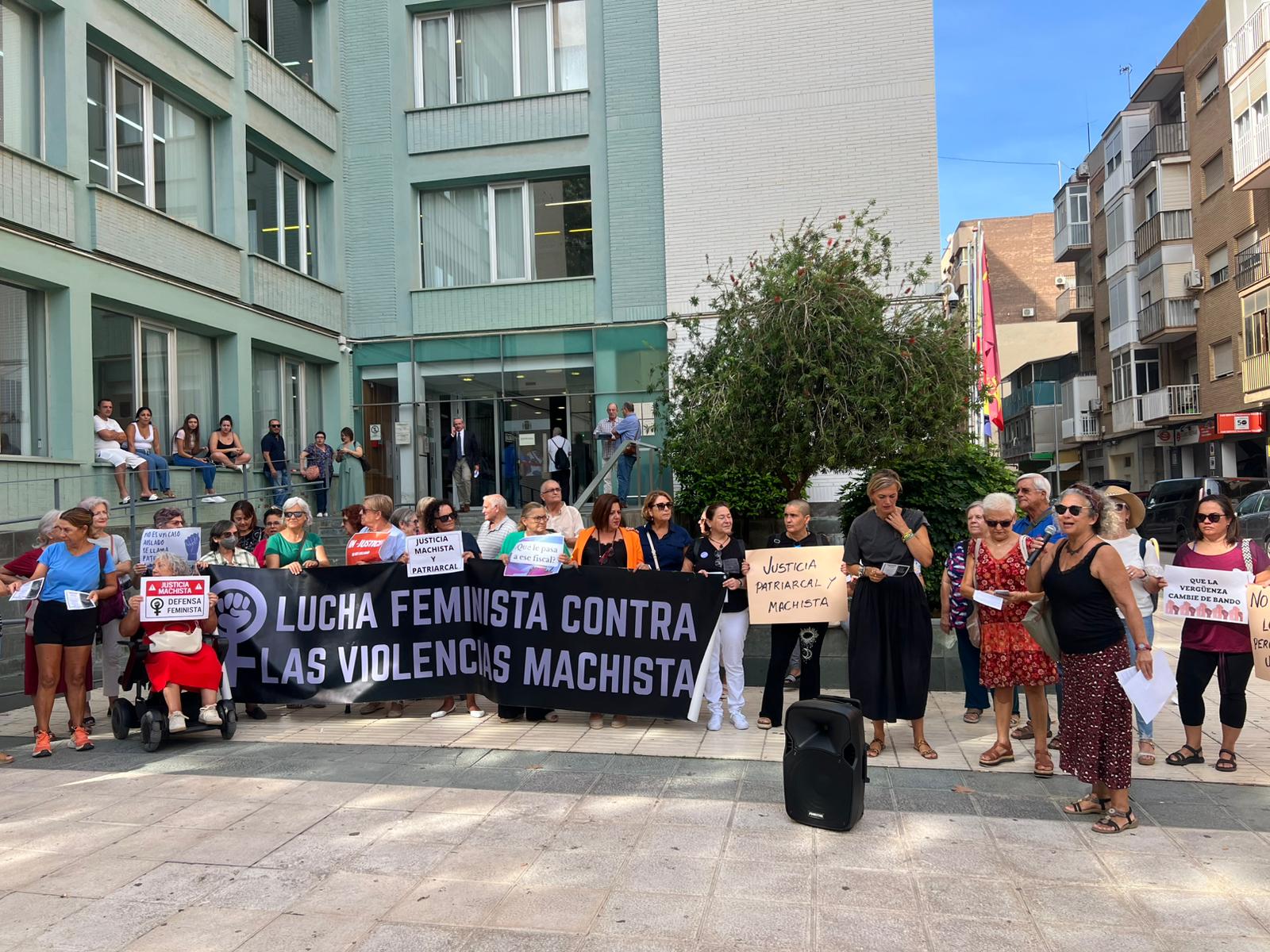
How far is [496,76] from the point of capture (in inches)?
797

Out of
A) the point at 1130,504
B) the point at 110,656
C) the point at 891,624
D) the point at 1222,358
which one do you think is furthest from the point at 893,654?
the point at 1222,358

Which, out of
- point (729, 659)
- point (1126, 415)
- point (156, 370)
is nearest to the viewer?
point (729, 659)

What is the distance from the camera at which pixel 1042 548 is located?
5.93m

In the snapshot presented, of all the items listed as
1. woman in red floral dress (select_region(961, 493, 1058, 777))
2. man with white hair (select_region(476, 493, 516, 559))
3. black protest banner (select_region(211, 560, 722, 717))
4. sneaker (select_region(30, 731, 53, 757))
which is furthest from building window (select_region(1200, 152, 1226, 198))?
sneaker (select_region(30, 731, 53, 757))

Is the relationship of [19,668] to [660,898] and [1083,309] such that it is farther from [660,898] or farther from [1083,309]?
[1083,309]

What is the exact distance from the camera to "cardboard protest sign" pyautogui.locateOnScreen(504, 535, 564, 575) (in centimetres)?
769

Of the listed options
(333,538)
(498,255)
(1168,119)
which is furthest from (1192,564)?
(1168,119)

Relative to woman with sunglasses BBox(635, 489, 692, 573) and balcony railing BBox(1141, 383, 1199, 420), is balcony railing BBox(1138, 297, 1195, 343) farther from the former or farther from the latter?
woman with sunglasses BBox(635, 489, 692, 573)

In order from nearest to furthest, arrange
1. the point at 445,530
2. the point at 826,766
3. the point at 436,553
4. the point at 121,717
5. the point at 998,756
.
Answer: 1. the point at 826,766
2. the point at 998,756
3. the point at 121,717
4. the point at 436,553
5. the point at 445,530

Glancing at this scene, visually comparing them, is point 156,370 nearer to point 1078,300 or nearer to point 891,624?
point 891,624

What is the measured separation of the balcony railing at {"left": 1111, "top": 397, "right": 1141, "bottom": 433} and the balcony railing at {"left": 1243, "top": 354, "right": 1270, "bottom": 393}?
7720 mm

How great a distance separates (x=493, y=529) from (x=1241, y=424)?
3042 centimetres

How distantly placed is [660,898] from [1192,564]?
14.2 ft

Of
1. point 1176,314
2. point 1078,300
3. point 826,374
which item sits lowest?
point 826,374
